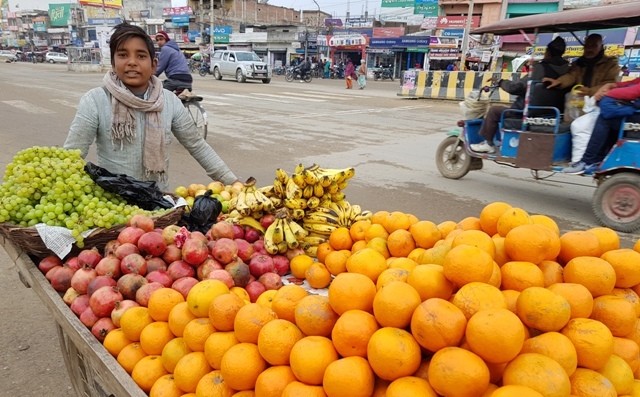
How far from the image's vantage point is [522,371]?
118 centimetres

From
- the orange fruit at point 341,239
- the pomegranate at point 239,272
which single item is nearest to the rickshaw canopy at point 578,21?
the orange fruit at point 341,239

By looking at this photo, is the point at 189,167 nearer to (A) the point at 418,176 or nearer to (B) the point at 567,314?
→ (A) the point at 418,176

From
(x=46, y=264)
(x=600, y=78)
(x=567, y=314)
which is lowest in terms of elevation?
(x=46, y=264)

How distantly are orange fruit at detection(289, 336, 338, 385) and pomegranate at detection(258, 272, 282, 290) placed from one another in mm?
697

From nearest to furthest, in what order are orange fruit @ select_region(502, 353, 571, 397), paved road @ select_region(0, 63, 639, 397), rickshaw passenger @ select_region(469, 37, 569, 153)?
orange fruit @ select_region(502, 353, 571, 397) < paved road @ select_region(0, 63, 639, 397) < rickshaw passenger @ select_region(469, 37, 569, 153)

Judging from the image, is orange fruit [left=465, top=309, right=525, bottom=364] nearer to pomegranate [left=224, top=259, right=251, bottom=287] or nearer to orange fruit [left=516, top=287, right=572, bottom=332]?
orange fruit [left=516, top=287, right=572, bottom=332]

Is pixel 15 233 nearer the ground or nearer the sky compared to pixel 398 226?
nearer the ground

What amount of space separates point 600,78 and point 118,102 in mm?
6091

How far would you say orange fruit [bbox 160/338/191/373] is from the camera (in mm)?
1624

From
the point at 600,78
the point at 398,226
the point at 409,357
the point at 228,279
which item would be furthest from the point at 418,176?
the point at 409,357

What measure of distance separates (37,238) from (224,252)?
103cm

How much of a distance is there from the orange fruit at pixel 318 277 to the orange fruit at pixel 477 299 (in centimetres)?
85

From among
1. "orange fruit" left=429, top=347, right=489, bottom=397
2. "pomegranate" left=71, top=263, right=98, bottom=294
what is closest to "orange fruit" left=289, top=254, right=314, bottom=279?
"pomegranate" left=71, top=263, right=98, bottom=294

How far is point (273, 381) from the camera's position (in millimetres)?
1378
